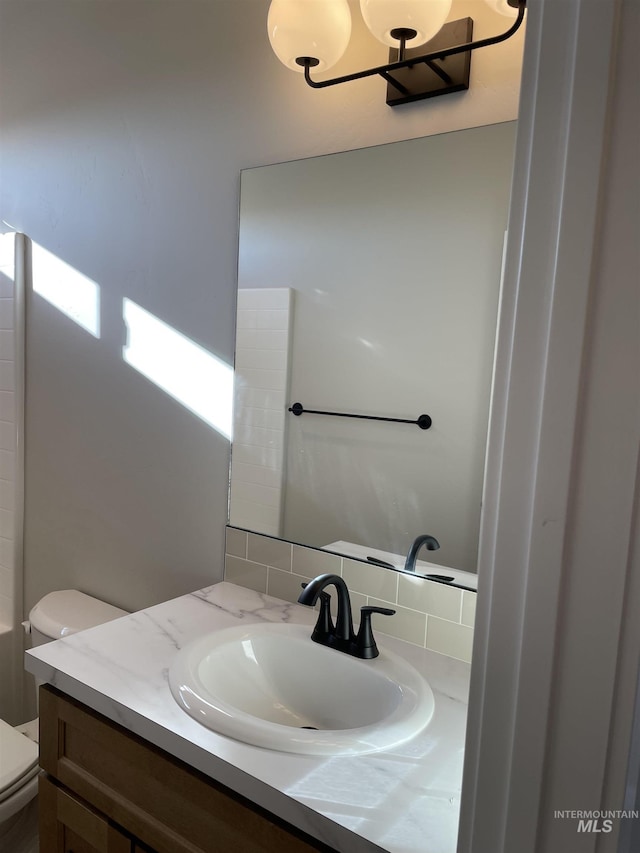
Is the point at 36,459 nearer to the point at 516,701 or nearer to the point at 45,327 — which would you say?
the point at 45,327

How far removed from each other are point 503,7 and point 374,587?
1.18m

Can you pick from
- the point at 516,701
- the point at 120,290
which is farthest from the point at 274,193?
the point at 516,701

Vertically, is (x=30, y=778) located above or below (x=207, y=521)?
below

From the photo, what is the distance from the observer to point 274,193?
1523 millimetres

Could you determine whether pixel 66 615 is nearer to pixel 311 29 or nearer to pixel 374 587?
pixel 374 587

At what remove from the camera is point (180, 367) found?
1742 millimetres

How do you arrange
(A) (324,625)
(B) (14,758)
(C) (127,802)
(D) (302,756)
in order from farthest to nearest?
(B) (14,758)
(A) (324,625)
(C) (127,802)
(D) (302,756)

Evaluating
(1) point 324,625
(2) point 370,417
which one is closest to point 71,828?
(1) point 324,625

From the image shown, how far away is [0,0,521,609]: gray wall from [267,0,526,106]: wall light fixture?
51mm

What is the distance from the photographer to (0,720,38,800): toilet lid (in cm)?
152

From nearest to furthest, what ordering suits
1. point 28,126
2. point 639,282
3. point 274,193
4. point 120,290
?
point 639,282 → point 274,193 → point 120,290 → point 28,126

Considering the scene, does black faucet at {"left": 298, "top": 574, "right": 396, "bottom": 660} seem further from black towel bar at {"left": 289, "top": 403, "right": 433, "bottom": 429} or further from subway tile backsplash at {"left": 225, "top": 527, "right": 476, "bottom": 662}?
black towel bar at {"left": 289, "top": 403, "right": 433, "bottom": 429}

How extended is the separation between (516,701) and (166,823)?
0.77 meters

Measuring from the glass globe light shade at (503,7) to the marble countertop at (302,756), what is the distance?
1252 mm
